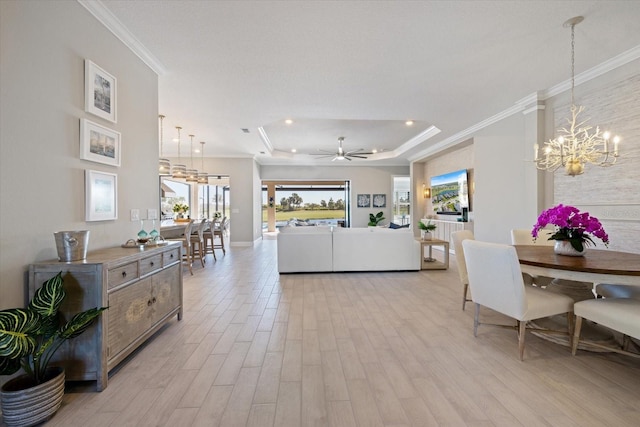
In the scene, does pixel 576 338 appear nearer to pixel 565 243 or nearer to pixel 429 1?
pixel 565 243

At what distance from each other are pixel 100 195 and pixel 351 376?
2553 millimetres

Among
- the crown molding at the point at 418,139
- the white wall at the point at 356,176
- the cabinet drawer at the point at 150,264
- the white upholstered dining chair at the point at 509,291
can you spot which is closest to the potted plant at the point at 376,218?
the white wall at the point at 356,176

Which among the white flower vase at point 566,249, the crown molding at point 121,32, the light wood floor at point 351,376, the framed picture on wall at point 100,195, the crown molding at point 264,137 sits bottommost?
the light wood floor at point 351,376

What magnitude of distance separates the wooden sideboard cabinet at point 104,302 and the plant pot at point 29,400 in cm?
18

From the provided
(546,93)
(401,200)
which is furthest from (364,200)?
(546,93)

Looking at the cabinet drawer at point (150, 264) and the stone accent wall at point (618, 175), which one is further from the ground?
the stone accent wall at point (618, 175)

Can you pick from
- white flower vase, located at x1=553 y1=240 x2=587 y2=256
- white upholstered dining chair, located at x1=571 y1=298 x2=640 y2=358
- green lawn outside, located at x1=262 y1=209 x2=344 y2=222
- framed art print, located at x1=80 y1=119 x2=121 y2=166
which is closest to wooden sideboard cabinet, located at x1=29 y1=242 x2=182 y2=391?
framed art print, located at x1=80 y1=119 x2=121 y2=166

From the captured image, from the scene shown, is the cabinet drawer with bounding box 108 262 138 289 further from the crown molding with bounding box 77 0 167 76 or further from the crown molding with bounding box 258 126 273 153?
the crown molding with bounding box 258 126 273 153

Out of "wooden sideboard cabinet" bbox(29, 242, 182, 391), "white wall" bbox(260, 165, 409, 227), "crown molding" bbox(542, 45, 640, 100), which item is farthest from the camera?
"white wall" bbox(260, 165, 409, 227)

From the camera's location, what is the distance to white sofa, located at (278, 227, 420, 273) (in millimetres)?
5191

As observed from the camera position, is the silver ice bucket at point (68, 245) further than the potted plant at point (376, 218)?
No

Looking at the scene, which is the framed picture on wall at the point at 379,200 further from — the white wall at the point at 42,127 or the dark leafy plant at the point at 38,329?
the dark leafy plant at the point at 38,329

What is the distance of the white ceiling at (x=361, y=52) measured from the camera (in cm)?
248

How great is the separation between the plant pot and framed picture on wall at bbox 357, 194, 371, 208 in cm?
999
